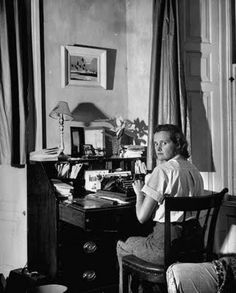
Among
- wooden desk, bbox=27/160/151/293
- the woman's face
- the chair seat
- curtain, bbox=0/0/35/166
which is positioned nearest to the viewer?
the chair seat

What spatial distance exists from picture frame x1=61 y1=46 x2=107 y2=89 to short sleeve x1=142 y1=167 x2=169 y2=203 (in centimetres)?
157

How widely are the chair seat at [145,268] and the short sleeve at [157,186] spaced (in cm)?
38

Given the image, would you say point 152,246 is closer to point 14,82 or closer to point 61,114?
point 61,114

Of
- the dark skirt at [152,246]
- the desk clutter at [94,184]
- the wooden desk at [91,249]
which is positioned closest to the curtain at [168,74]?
the desk clutter at [94,184]

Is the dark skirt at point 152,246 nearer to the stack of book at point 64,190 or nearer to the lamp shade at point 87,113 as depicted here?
the stack of book at point 64,190

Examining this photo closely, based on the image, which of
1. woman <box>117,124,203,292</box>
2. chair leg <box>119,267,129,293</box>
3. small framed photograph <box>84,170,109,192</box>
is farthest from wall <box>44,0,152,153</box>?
chair leg <box>119,267,129,293</box>

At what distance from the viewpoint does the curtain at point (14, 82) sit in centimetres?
345

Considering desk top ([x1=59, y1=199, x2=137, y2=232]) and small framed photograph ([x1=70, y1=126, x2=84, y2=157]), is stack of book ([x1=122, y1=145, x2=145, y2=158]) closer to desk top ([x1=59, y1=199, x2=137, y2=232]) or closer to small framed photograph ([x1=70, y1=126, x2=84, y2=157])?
small framed photograph ([x1=70, y1=126, x2=84, y2=157])

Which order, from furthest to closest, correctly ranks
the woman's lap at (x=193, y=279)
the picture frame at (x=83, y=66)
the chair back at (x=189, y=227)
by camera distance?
the picture frame at (x=83, y=66)
the chair back at (x=189, y=227)
the woman's lap at (x=193, y=279)

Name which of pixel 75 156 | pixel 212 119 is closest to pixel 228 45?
pixel 212 119

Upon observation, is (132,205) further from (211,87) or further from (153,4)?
(153,4)

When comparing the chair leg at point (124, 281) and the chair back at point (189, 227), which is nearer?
the chair back at point (189, 227)

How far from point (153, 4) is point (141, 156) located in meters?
1.26

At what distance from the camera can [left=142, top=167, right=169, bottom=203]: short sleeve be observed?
2.55 meters
